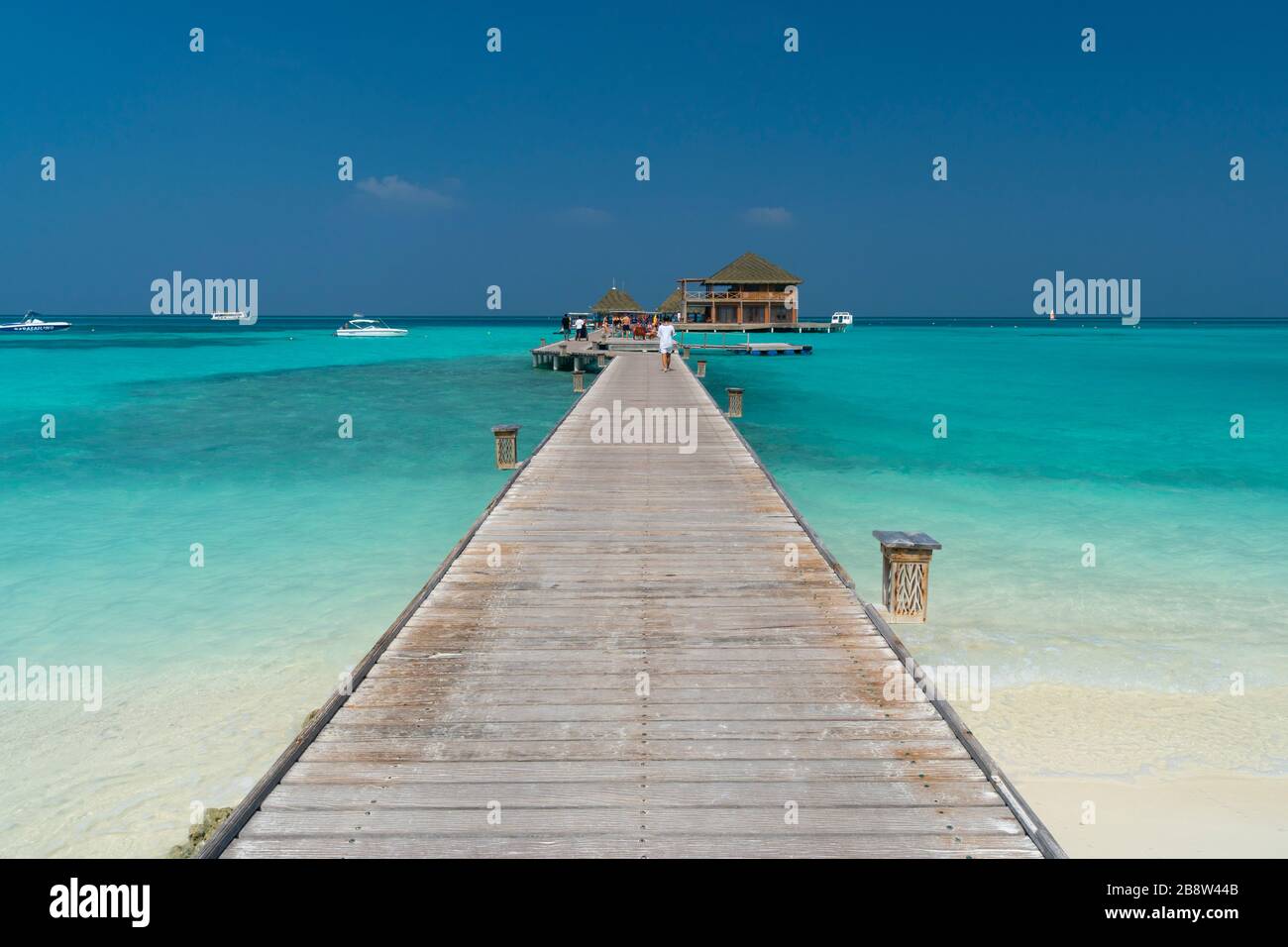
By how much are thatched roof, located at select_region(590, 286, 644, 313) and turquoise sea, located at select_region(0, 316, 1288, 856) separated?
3760cm

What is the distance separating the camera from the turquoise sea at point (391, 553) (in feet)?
20.7

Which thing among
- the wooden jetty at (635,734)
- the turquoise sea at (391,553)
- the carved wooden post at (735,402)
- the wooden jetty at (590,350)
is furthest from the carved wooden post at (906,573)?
the wooden jetty at (590,350)

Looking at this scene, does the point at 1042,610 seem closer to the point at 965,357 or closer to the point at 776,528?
the point at 776,528

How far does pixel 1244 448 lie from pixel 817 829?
2430cm

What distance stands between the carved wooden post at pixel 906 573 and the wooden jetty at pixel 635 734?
0.76 metres

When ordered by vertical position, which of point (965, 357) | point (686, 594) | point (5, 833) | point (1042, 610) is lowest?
point (5, 833)

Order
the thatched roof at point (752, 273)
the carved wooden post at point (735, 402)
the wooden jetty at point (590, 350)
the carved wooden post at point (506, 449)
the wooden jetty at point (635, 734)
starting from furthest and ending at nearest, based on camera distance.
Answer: the thatched roof at point (752, 273) → the wooden jetty at point (590, 350) → the carved wooden post at point (735, 402) → the carved wooden post at point (506, 449) → the wooden jetty at point (635, 734)

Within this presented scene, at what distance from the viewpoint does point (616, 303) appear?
67812 mm

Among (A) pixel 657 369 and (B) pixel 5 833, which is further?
(A) pixel 657 369

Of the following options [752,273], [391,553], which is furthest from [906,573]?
[752,273]

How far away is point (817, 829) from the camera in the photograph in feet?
10.7

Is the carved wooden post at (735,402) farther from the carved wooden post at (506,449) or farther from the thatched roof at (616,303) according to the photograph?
the thatched roof at (616,303)

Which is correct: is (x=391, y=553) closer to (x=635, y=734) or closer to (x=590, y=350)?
(x=635, y=734)
